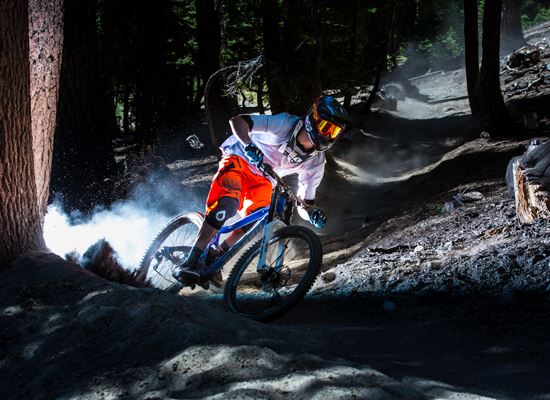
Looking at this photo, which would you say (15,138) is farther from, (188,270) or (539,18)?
(539,18)

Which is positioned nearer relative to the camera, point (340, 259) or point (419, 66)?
point (340, 259)

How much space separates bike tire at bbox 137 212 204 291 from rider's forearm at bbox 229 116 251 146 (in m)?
1.58

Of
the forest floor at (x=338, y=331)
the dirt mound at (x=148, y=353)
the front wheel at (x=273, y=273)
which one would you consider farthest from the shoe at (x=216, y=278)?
the dirt mound at (x=148, y=353)

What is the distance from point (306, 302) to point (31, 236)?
9.42ft

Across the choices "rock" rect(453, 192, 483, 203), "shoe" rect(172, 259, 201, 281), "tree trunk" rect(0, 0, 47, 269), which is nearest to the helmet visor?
"shoe" rect(172, 259, 201, 281)

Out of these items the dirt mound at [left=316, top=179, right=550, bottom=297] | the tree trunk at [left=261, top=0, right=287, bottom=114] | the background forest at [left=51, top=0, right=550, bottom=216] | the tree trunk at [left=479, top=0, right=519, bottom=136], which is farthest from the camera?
the tree trunk at [left=479, top=0, right=519, bottom=136]

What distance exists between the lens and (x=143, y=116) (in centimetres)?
1864

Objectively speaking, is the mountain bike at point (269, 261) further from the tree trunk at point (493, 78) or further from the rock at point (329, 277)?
the tree trunk at point (493, 78)

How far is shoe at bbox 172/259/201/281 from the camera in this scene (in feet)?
19.8

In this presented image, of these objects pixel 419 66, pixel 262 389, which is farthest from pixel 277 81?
pixel 419 66

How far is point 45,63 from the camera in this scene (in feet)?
23.6

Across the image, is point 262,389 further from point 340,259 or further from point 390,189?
point 390,189

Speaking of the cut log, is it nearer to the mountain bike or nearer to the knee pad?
the mountain bike

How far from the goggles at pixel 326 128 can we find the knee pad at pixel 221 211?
121cm
